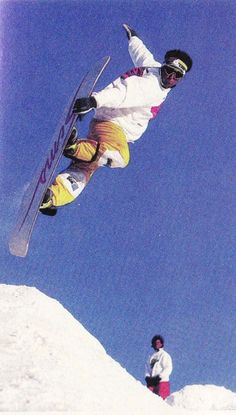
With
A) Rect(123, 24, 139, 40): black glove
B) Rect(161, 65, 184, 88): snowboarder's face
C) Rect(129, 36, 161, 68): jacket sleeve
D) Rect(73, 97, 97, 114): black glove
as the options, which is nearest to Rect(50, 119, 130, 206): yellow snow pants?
Rect(73, 97, 97, 114): black glove

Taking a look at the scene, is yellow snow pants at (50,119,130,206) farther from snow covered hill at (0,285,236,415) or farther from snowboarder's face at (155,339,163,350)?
snowboarder's face at (155,339,163,350)

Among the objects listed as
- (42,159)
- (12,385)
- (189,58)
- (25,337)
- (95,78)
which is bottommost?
(12,385)

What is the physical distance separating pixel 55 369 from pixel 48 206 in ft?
4.71

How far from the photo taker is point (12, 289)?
7.33 meters

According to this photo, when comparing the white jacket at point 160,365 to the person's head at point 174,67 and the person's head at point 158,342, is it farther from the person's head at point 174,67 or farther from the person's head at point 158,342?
the person's head at point 174,67

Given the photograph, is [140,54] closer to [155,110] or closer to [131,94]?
[155,110]

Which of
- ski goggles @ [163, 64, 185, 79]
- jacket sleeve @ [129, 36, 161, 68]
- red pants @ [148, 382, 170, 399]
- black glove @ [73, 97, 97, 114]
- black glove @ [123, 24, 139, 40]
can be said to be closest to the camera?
black glove @ [73, 97, 97, 114]

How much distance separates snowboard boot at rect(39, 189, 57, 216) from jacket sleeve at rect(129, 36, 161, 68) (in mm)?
1735

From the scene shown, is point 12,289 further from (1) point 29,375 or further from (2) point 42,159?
(1) point 29,375

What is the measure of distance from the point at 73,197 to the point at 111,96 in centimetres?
97

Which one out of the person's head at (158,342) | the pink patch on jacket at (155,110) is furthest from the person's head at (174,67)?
the person's head at (158,342)

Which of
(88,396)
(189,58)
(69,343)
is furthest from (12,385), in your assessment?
Result: (189,58)

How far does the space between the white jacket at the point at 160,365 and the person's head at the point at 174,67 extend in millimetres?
3974

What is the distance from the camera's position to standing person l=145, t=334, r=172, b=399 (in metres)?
8.30
